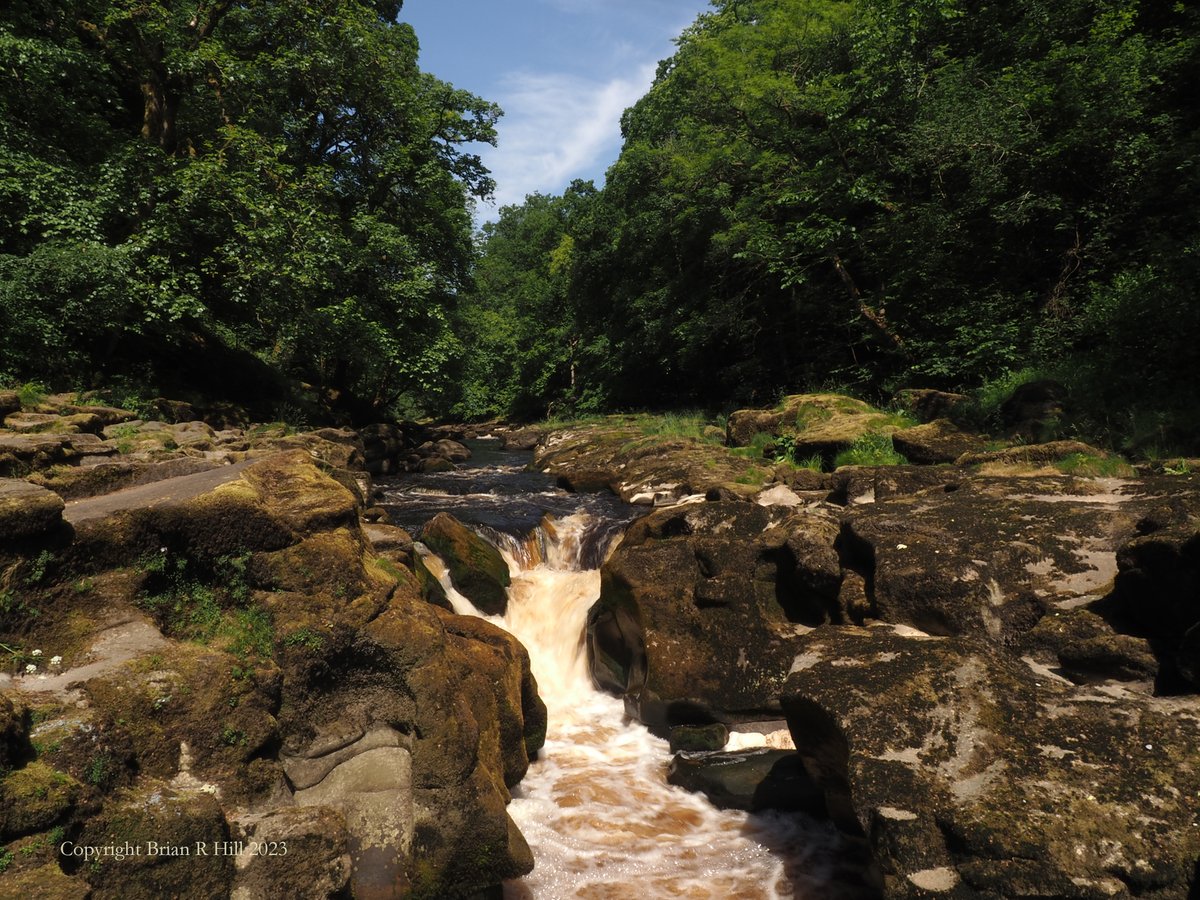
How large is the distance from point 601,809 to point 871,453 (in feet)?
30.0

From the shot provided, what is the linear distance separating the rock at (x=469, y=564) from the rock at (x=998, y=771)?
5.95 meters

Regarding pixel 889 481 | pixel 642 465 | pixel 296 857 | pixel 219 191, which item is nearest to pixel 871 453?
pixel 889 481

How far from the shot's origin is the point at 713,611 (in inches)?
324

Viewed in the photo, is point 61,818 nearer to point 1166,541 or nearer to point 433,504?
point 1166,541

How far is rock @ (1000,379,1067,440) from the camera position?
37.9 ft

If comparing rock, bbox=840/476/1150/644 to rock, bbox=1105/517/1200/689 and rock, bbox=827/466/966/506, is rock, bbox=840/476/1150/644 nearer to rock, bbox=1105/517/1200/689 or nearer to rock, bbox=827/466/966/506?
rock, bbox=1105/517/1200/689

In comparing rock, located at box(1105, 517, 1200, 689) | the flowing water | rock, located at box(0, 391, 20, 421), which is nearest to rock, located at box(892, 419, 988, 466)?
the flowing water

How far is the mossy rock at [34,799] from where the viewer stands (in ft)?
10.4

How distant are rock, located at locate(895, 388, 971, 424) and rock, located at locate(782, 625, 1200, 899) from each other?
1022 cm

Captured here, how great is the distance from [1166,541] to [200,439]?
1347 centimetres

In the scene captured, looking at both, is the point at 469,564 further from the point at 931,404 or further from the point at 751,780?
the point at 931,404

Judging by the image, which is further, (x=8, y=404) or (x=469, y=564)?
(x=469, y=564)

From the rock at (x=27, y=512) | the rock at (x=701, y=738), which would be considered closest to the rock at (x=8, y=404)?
the rock at (x=27, y=512)

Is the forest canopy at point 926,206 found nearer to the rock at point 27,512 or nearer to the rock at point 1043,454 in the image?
the rock at point 1043,454
